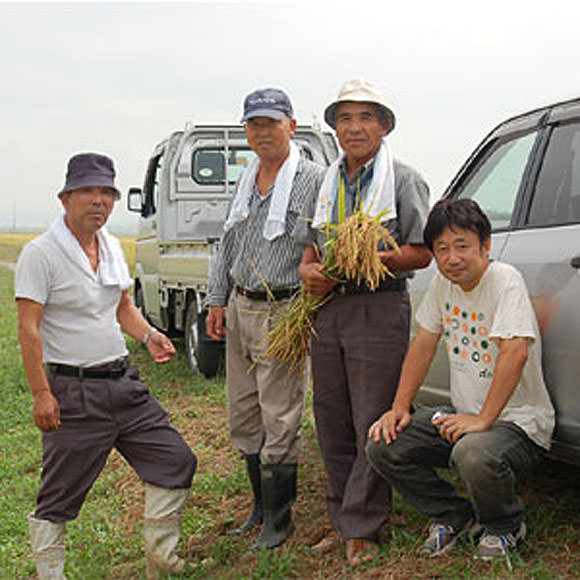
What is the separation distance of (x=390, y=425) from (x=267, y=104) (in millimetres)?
1504

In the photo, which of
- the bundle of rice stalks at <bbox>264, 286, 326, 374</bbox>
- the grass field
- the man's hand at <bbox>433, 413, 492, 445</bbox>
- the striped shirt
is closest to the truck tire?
the grass field

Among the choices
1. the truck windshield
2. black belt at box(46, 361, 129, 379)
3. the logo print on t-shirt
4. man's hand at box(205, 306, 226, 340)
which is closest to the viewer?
the logo print on t-shirt

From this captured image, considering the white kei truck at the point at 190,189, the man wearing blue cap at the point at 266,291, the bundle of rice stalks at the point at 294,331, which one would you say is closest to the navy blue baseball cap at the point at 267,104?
the man wearing blue cap at the point at 266,291

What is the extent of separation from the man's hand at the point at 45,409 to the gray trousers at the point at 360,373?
3.57ft

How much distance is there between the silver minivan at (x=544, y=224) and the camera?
10.9 ft

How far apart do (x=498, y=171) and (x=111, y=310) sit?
1.86 meters

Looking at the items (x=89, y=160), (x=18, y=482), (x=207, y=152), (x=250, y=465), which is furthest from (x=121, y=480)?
(x=207, y=152)

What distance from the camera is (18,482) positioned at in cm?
601

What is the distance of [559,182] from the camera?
364cm

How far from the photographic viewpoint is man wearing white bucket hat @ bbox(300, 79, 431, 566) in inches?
141

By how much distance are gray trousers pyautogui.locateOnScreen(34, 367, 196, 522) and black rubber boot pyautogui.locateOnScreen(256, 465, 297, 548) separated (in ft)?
1.38

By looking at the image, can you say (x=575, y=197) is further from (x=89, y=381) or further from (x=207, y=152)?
(x=207, y=152)

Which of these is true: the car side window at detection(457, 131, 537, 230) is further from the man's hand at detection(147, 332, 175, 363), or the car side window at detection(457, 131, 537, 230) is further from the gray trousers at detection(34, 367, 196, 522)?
the gray trousers at detection(34, 367, 196, 522)

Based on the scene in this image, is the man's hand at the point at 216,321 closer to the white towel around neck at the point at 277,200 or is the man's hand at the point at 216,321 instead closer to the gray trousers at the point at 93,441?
the white towel around neck at the point at 277,200
